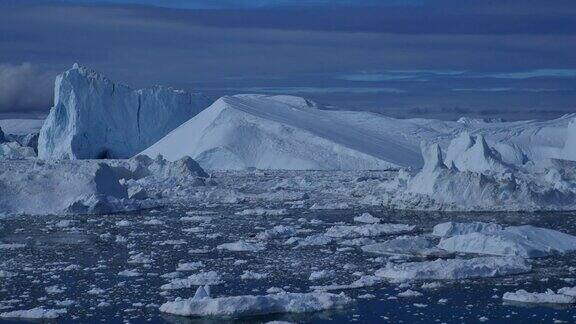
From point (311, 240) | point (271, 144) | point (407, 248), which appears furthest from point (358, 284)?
point (271, 144)

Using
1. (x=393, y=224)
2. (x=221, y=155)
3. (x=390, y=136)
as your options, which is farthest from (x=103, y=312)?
(x=390, y=136)

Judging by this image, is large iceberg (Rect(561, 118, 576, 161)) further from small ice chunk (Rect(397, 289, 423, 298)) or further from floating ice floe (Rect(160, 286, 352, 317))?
floating ice floe (Rect(160, 286, 352, 317))

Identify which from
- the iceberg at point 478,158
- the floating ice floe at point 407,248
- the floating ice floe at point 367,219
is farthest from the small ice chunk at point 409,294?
the iceberg at point 478,158

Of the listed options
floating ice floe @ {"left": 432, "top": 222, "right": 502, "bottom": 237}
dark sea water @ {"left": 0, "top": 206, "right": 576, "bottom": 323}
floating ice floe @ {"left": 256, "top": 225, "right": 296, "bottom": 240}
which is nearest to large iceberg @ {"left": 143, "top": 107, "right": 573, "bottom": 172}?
dark sea water @ {"left": 0, "top": 206, "right": 576, "bottom": 323}

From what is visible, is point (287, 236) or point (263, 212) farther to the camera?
point (263, 212)

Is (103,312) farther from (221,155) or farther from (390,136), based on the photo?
(390,136)

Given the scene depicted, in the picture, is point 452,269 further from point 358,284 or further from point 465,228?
point 465,228

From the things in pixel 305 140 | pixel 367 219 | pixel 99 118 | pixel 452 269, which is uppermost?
pixel 452 269
